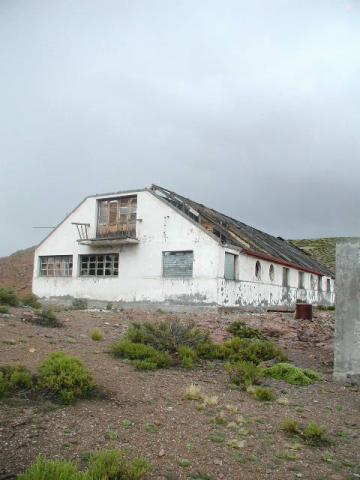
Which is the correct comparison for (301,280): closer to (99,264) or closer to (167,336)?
(99,264)

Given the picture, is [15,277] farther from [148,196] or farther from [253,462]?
[253,462]

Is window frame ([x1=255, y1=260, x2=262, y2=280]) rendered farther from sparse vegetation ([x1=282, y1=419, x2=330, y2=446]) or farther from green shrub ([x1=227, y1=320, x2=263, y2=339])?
sparse vegetation ([x1=282, y1=419, x2=330, y2=446])

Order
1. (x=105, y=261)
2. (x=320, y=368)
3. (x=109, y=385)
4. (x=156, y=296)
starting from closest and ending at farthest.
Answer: (x=109, y=385) < (x=320, y=368) < (x=156, y=296) < (x=105, y=261)

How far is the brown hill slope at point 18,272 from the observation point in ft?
140

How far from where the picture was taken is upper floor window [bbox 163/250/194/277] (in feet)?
72.8

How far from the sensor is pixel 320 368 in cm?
1059

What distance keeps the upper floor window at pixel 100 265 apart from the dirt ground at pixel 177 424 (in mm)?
14628

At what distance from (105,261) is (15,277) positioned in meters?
26.2

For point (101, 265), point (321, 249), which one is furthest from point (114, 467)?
point (321, 249)

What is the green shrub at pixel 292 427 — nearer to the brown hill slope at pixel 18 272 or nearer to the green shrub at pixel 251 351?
the green shrub at pixel 251 351

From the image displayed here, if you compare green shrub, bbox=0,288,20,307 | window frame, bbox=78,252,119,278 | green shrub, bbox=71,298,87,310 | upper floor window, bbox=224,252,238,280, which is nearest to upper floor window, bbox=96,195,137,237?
window frame, bbox=78,252,119,278

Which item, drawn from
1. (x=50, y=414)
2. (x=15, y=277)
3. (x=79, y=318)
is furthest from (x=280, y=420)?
(x=15, y=277)

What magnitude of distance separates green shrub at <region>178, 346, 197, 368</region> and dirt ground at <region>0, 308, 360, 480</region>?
0.54ft

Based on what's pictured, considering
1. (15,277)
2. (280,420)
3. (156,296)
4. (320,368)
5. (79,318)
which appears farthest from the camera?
(15,277)
